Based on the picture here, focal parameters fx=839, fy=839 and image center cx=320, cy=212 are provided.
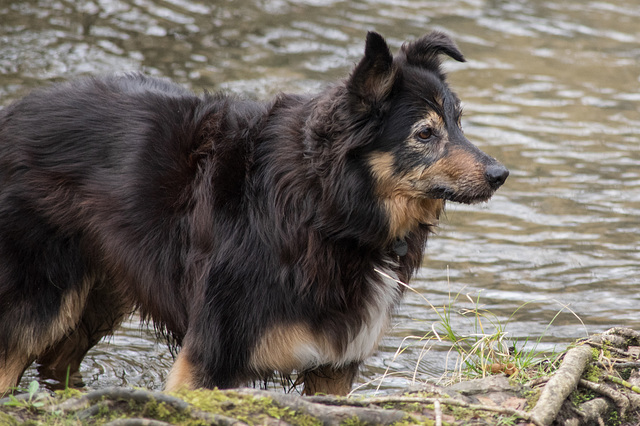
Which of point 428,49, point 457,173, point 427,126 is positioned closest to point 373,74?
point 427,126

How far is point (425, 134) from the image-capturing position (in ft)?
14.9

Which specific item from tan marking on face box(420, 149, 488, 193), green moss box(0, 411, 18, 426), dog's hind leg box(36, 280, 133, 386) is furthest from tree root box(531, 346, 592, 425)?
dog's hind leg box(36, 280, 133, 386)

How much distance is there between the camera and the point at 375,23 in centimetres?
1348

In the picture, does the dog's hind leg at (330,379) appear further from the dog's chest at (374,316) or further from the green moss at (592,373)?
the green moss at (592,373)

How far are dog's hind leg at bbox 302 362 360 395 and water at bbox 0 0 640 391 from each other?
0.43m

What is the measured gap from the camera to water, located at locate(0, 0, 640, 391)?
667 centimetres

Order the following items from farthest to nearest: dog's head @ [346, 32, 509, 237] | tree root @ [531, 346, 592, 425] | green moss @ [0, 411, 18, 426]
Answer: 1. dog's head @ [346, 32, 509, 237]
2. tree root @ [531, 346, 592, 425]
3. green moss @ [0, 411, 18, 426]

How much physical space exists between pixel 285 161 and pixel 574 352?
1.82 meters

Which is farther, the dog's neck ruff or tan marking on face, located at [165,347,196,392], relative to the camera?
the dog's neck ruff

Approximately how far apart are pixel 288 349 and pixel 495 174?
57.0 inches

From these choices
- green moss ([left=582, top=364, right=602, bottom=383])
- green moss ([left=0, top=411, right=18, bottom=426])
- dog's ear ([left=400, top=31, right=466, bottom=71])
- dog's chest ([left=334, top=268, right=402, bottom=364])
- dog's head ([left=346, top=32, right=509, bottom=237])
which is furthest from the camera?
A: dog's ear ([left=400, top=31, right=466, bottom=71])

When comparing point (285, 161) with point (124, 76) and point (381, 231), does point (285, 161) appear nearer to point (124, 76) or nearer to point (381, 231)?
point (381, 231)

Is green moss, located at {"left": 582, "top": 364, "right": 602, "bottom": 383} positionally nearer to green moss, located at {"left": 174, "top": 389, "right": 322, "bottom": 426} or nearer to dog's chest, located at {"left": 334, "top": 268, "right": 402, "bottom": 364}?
dog's chest, located at {"left": 334, "top": 268, "right": 402, "bottom": 364}

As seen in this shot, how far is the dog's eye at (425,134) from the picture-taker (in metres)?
4.52
